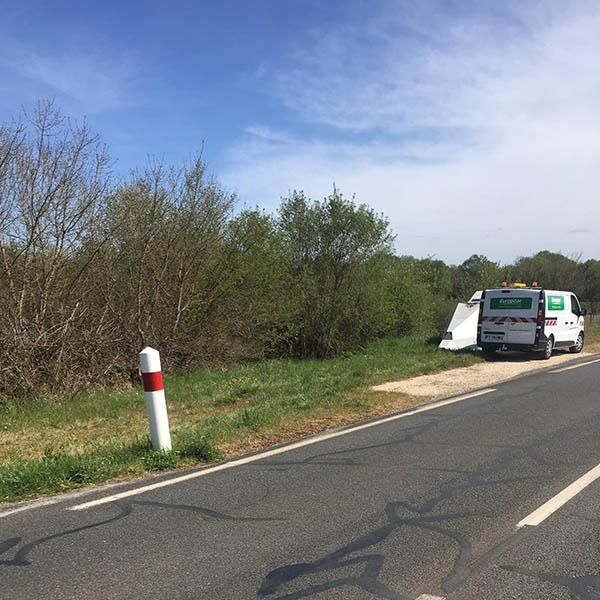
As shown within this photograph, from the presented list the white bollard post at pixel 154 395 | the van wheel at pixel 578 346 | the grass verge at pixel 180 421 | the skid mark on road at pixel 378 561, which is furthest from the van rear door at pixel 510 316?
the white bollard post at pixel 154 395

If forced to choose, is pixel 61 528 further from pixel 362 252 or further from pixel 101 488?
pixel 362 252

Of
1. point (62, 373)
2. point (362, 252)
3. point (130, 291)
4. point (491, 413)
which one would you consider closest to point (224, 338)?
point (130, 291)

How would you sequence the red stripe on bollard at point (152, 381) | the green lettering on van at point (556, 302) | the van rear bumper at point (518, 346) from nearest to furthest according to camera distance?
the red stripe on bollard at point (152, 381) → the van rear bumper at point (518, 346) → the green lettering on van at point (556, 302)

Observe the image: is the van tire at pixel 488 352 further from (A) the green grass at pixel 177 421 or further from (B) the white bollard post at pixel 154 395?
(B) the white bollard post at pixel 154 395

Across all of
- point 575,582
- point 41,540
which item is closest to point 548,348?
point 575,582

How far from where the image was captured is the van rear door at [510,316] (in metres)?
18.3

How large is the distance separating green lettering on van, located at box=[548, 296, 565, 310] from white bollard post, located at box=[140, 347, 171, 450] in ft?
48.7

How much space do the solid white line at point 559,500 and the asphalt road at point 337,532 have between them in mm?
56

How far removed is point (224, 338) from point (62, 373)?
6701 mm

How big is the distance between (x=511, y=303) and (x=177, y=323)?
32.4 feet

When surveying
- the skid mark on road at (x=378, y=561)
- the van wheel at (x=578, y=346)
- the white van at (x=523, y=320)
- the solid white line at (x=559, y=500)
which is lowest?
the van wheel at (x=578, y=346)

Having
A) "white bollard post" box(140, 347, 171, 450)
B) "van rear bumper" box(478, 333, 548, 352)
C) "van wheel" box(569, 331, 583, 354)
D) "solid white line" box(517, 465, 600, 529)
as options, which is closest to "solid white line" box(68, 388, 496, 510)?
"white bollard post" box(140, 347, 171, 450)

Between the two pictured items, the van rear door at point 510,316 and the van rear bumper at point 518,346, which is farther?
the van rear door at point 510,316

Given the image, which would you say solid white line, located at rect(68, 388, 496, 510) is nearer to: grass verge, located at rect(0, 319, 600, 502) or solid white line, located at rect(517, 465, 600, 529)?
grass verge, located at rect(0, 319, 600, 502)
